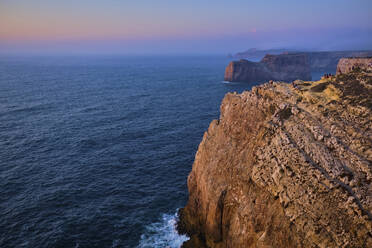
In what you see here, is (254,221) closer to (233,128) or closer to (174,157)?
(233,128)

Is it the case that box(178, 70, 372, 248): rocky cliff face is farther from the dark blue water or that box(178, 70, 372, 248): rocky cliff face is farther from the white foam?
the dark blue water

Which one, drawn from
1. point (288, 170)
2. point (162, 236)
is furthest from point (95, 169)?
point (288, 170)

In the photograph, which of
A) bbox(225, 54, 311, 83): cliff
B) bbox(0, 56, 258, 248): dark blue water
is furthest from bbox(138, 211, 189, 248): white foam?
bbox(225, 54, 311, 83): cliff

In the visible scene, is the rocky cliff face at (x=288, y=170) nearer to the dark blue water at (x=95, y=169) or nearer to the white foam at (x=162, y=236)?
the white foam at (x=162, y=236)

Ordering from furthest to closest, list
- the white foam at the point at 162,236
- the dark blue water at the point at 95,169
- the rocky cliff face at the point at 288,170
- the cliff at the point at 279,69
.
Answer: the cliff at the point at 279,69 → the dark blue water at the point at 95,169 → the white foam at the point at 162,236 → the rocky cliff face at the point at 288,170

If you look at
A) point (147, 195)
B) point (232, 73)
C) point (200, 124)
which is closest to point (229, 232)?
point (147, 195)

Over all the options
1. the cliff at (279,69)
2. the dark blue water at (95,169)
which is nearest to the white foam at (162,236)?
the dark blue water at (95,169)

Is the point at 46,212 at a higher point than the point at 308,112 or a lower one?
lower
